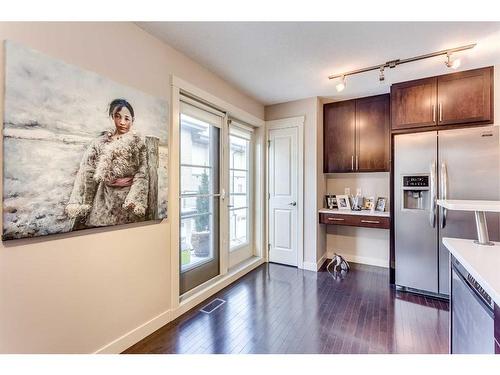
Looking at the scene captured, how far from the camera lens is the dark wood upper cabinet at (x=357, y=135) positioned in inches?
132

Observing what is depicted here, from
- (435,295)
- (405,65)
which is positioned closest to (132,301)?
(435,295)

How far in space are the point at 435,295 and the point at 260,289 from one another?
192 cm

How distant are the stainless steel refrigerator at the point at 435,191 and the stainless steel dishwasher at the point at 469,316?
4.53 feet

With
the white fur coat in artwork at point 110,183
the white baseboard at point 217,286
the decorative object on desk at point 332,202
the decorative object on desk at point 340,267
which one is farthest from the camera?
the decorative object on desk at point 332,202

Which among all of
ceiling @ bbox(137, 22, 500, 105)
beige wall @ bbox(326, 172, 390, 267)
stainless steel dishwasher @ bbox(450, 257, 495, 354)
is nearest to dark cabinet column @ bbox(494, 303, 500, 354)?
stainless steel dishwasher @ bbox(450, 257, 495, 354)

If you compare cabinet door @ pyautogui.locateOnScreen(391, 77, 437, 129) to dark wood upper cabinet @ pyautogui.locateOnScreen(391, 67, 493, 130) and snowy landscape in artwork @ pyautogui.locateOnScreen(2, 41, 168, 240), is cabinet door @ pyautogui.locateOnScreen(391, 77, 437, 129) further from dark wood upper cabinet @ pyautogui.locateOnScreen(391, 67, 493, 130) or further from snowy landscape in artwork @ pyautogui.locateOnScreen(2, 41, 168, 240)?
snowy landscape in artwork @ pyautogui.locateOnScreen(2, 41, 168, 240)

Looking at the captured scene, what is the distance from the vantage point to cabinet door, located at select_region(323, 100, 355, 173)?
3568 mm

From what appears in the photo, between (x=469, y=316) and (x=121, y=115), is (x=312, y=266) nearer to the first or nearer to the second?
(x=469, y=316)

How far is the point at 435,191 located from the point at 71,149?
3234 mm

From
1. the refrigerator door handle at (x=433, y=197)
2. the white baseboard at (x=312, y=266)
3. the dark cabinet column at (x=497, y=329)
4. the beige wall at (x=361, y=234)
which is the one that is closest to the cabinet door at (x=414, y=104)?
the refrigerator door handle at (x=433, y=197)

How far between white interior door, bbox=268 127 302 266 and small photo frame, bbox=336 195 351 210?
64cm

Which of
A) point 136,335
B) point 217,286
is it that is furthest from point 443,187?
point 136,335

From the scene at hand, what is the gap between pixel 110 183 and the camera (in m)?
1.69

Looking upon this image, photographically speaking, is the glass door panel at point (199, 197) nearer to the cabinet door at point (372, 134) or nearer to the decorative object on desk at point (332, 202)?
the decorative object on desk at point (332, 202)
